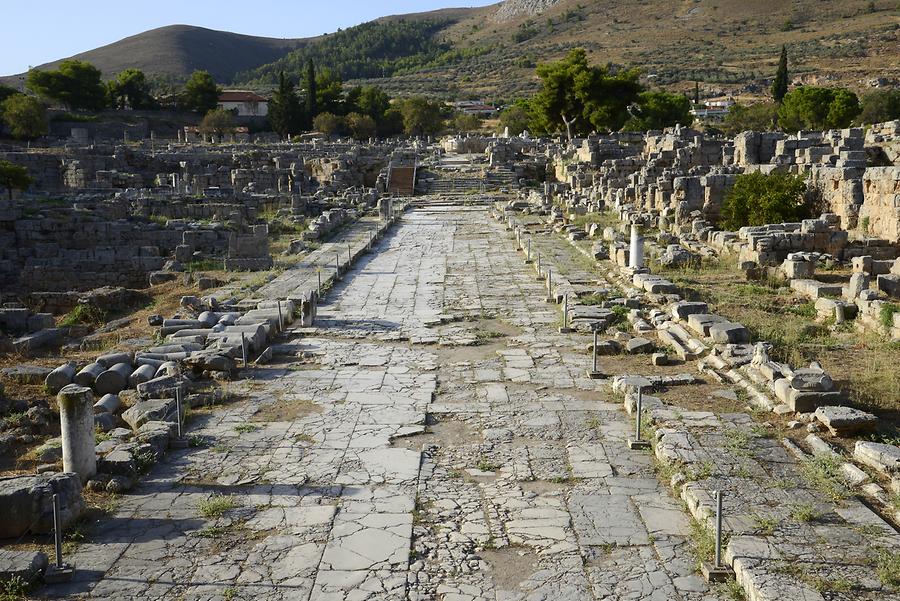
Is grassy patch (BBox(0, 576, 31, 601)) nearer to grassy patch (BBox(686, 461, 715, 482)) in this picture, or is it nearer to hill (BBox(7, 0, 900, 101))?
grassy patch (BBox(686, 461, 715, 482))

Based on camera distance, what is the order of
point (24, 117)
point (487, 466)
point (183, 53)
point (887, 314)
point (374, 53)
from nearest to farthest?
point (487, 466) → point (887, 314) → point (24, 117) → point (183, 53) → point (374, 53)

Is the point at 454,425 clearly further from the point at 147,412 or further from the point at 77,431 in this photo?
the point at 77,431

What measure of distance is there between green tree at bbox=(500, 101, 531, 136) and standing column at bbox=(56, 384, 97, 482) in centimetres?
5721

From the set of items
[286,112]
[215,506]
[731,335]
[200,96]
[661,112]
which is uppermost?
[200,96]

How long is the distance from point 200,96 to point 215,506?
70.1 meters

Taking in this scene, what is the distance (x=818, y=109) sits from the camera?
1928 inches

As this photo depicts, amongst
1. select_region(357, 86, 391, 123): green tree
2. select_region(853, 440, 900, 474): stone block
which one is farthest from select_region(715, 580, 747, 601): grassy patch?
select_region(357, 86, 391, 123): green tree

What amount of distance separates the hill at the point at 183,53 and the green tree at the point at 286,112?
73406 millimetres

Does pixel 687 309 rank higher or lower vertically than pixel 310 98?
lower

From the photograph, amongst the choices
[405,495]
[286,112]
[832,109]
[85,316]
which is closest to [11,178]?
[85,316]

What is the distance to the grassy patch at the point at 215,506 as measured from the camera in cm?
632

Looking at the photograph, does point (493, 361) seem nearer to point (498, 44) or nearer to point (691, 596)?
point (691, 596)

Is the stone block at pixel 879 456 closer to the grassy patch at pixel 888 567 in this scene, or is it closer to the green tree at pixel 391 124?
the grassy patch at pixel 888 567

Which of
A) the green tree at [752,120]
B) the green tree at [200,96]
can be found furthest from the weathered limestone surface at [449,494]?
the green tree at [200,96]
